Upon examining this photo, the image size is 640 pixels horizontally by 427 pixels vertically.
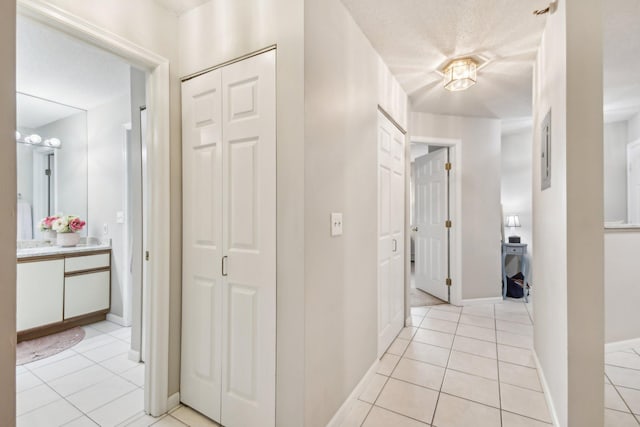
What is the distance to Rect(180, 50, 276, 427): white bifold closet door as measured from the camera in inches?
60.0

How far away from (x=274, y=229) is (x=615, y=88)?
407cm

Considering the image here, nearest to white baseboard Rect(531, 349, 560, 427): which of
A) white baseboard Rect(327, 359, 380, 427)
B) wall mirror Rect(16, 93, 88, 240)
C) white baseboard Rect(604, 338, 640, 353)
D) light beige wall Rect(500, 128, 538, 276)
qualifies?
white baseboard Rect(604, 338, 640, 353)

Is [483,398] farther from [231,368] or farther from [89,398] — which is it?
[89,398]

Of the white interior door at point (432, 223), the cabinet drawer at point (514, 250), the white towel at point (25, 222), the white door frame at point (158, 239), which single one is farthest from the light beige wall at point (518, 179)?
the white towel at point (25, 222)

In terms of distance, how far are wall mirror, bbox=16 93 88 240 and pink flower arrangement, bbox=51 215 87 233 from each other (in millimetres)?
305

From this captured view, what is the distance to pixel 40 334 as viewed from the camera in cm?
294

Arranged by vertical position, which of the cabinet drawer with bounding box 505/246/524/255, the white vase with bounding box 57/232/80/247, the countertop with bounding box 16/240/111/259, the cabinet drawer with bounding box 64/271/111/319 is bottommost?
the cabinet drawer with bounding box 64/271/111/319

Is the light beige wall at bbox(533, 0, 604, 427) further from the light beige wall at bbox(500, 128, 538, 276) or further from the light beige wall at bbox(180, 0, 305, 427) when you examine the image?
the light beige wall at bbox(500, 128, 538, 276)

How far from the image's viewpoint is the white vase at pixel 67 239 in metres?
3.26

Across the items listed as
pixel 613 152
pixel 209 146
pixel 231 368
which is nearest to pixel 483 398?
pixel 231 368

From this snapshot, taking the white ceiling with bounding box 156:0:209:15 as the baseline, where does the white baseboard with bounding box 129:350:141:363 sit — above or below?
below

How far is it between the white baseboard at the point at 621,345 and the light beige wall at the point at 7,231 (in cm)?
381

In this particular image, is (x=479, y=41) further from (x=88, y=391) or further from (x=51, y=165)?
(x=51, y=165)

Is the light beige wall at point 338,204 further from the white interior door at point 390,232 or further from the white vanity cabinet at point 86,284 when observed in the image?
the white vanity cabinet at point 86,284
